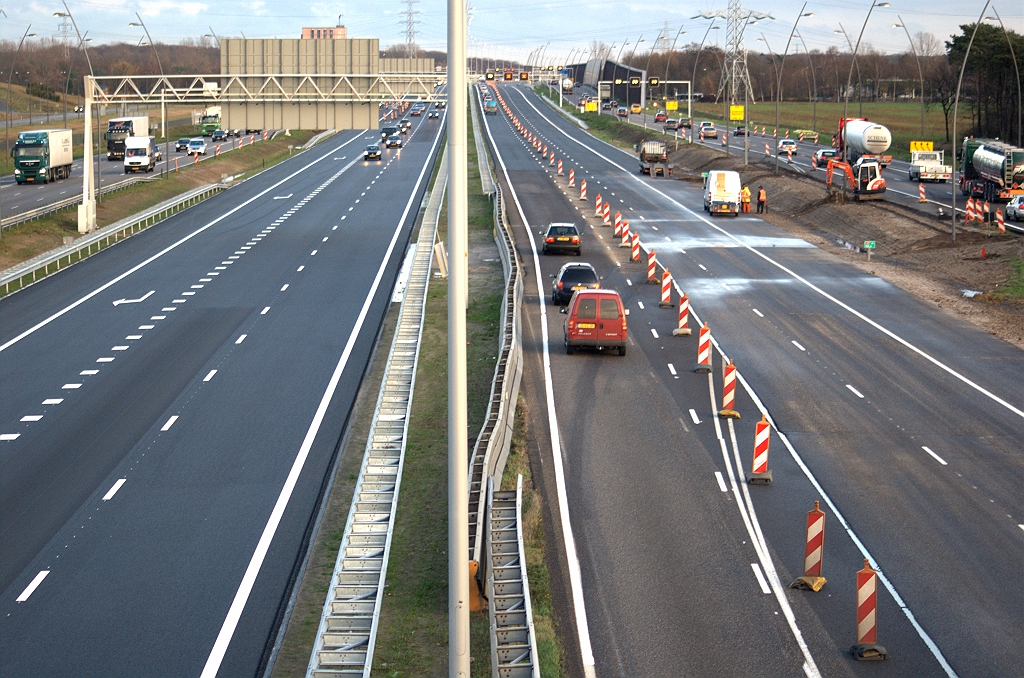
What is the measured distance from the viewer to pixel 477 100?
184 metres

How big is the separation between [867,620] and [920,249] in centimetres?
4062

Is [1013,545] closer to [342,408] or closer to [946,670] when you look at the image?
[946,670]

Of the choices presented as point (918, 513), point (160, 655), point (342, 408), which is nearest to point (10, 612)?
point (160, 655)

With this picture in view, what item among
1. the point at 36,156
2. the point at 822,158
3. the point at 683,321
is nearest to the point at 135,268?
the point at 683,321

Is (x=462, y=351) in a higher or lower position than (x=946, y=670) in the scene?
higher

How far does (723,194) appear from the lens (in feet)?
221

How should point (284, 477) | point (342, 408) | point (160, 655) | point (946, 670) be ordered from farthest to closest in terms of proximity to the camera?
point (342, 408) → point (284, 477) → point (160, 655) → point (946, 670)

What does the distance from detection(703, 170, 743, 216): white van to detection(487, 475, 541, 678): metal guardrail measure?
5011 cm

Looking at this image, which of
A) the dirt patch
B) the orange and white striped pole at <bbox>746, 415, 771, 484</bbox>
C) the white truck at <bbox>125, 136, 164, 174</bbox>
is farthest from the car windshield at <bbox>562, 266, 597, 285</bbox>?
the white truck at <bbox>125, 136, 164, 174</bbox>

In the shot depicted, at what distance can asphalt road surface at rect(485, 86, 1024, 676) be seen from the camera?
1596cm

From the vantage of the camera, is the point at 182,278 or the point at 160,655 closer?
the point at 160,655

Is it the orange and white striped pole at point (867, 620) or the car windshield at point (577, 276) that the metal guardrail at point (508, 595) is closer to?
the orange and white striped pole at point (867, 620)

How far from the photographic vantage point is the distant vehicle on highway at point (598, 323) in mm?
32750

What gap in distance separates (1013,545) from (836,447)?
5765 mm
